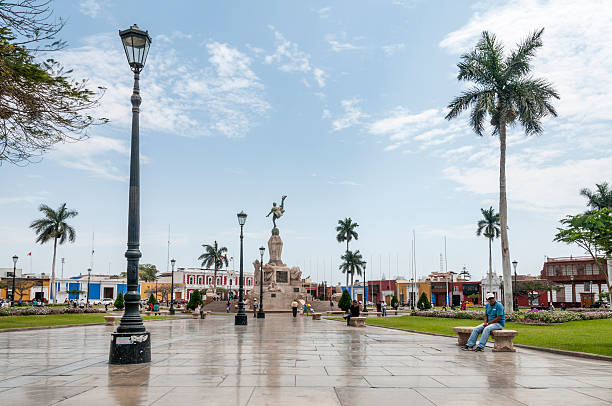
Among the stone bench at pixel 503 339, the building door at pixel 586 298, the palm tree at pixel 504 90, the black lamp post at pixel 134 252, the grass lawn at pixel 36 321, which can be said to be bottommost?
the building door at pixel 586 298

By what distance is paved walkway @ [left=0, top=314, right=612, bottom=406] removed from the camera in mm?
6855

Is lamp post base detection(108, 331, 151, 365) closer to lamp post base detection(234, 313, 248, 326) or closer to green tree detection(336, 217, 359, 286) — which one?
lamp post base detection(234, 313, 248, 326)

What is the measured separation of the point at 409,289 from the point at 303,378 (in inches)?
3684

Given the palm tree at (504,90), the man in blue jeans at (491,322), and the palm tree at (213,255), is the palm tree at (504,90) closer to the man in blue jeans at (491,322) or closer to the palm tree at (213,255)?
the man in blue jeans at (491,322)

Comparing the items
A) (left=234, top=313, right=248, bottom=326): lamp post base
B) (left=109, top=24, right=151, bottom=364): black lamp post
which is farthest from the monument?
(left=109, top=24, right=151, bottom=364): black lamp post

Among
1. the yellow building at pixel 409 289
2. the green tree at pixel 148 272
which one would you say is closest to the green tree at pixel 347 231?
the yellow building at pixel 409 289

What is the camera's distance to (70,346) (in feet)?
49.0

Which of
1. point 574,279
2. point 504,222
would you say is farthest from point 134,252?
point 574,279

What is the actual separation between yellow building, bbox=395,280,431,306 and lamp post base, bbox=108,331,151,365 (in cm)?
8794

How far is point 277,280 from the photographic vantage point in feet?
193

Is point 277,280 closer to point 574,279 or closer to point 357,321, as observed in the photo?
point 357,321

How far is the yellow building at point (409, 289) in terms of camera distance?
96.1 metres

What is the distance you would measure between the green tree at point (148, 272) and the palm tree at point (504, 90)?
347 feet

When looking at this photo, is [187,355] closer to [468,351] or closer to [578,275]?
[468,351]
